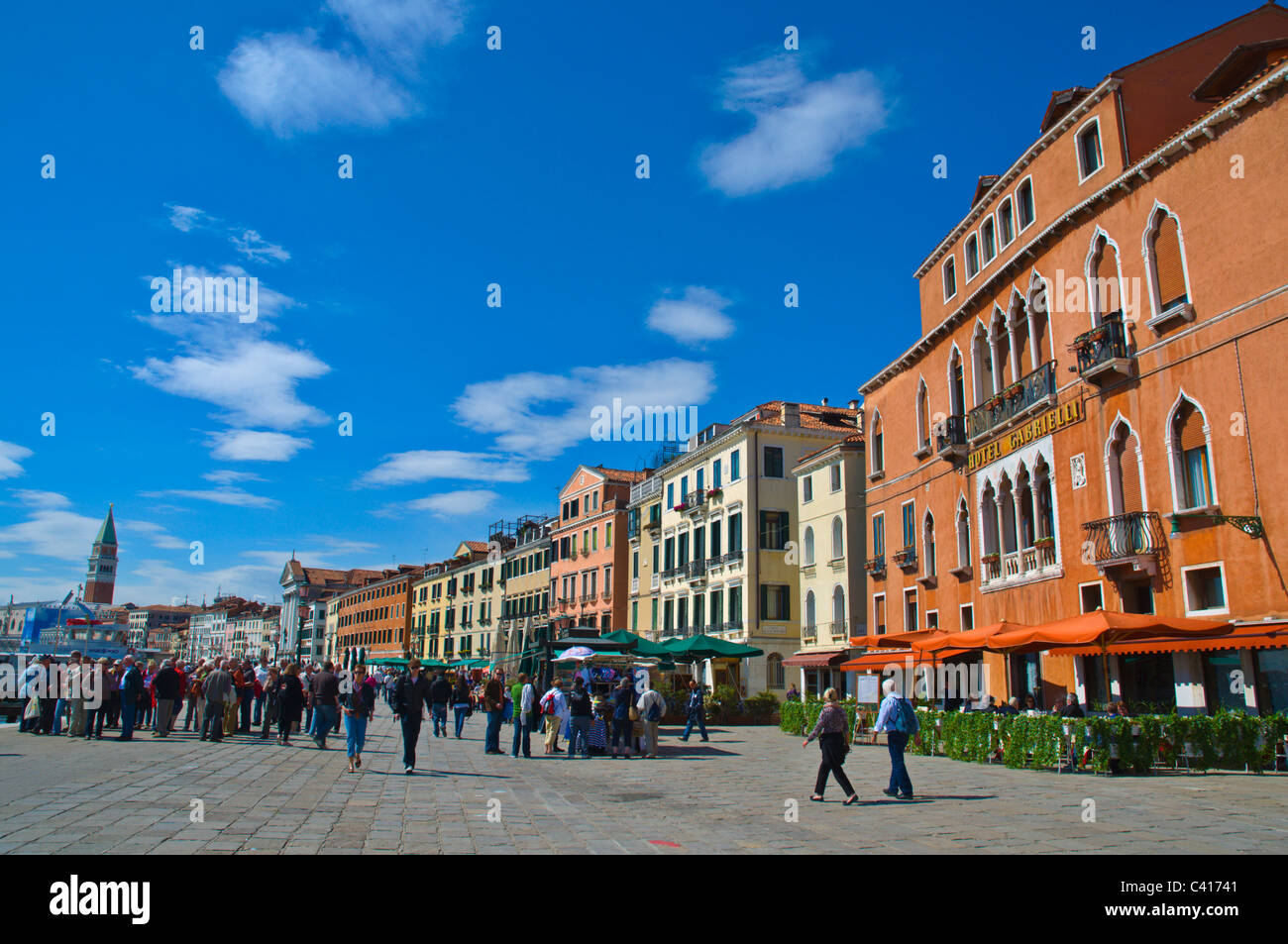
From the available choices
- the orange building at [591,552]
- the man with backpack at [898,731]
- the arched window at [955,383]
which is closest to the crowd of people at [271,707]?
the man with backpack at [898,731]

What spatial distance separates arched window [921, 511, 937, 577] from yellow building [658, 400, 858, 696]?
41.4 ft

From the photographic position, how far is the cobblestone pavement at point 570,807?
7527 millimetres

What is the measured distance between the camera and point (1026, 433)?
72.7ft

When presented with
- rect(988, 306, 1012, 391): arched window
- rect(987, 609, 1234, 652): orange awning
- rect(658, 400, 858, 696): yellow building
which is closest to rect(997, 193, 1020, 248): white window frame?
rect(988, 306, 1012, 391): arched window

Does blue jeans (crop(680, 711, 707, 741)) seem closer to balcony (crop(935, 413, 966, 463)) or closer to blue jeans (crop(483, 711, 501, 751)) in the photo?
blue jeans (crop(483, 711, 501, 751))

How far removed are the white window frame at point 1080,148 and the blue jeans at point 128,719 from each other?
2275 centimetres

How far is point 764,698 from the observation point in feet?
103

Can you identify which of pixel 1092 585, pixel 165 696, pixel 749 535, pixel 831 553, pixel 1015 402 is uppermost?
pixel 1015 402

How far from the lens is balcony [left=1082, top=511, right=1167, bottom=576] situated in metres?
17.2

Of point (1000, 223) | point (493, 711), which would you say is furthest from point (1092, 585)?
point (493, 711)

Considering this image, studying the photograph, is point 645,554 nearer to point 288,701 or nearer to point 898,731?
point 288,701

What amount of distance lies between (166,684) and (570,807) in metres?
11.5

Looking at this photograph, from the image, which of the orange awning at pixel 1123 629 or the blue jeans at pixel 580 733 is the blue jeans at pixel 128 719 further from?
the orange awning at pixel 1123 629
